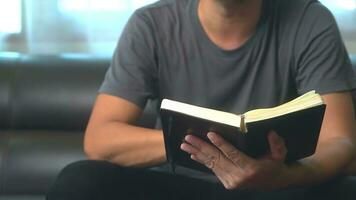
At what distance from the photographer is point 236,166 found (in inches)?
37.5

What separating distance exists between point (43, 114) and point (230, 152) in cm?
87

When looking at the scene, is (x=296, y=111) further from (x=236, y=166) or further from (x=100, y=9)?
(x=100, y=9)

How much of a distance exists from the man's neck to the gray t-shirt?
2 cm

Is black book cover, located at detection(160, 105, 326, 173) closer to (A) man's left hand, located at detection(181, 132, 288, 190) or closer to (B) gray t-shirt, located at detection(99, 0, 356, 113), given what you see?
(A) man's left hand, located at detection(181, 132, 288, 190)

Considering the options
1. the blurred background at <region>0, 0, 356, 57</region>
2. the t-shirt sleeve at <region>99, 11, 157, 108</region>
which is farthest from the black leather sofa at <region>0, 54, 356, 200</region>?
the t-shirt sleeve at <region>99, 11, 157, 108</region>

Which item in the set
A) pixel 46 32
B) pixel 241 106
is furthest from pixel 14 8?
pixel 241 106

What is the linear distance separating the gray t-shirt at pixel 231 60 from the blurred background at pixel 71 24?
49 cm

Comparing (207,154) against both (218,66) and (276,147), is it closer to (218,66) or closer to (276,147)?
(276,147)

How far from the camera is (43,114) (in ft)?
5.44

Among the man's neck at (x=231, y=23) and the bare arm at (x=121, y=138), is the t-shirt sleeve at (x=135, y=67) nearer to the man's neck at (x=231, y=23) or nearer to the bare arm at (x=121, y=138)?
the bare arm at (x=121, y=138)

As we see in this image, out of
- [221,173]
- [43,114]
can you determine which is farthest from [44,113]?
[221,173]

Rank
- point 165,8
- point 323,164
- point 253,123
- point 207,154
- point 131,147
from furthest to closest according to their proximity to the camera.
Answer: point 165,8 → point 131,147 → point 323,164 → point 207,154 → point 253,123

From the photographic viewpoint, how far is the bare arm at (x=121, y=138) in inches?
46.2

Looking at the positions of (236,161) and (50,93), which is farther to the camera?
(50,93)
